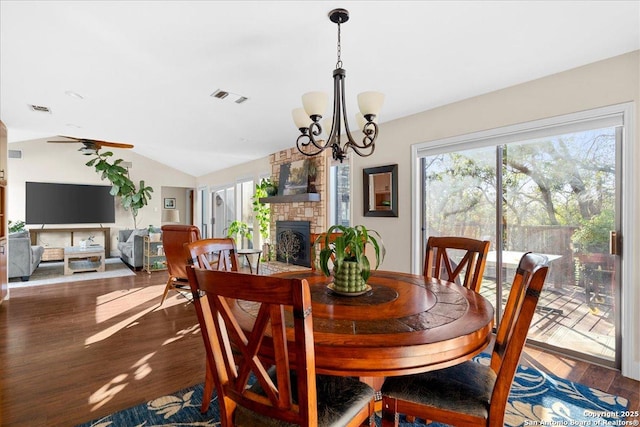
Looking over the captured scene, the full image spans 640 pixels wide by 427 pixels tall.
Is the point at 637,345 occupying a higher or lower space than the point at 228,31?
lower

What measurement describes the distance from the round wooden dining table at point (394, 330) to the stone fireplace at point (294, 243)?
11.6ft

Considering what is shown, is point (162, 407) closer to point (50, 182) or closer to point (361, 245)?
point (361, 245)

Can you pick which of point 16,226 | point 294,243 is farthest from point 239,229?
point 16,226

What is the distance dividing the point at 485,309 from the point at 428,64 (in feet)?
6.18

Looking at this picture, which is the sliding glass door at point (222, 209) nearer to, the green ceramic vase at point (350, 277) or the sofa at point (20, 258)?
the sofa at point (20, 258)

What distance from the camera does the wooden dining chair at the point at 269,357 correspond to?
880 millimetres

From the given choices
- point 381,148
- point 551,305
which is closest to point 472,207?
point 551,305

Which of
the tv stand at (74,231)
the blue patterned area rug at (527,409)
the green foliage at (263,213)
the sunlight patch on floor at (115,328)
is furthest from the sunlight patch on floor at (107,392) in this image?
the tv stand at (74,231)

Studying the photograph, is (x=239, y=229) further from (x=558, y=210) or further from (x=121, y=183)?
(x=558, y=210)

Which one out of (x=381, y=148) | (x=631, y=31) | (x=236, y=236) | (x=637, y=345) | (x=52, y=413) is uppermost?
(x=631, y=31)

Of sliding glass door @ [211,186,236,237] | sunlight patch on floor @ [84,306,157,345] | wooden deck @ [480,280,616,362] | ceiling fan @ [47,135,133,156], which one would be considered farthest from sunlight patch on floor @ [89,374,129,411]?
ceiling fan @ [47,135,133,156]

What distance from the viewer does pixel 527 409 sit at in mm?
1918

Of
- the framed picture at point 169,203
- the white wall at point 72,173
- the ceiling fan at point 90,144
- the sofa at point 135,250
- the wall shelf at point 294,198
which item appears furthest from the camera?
the framed picture at point 169,203

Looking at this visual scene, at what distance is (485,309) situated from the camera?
144 cm
